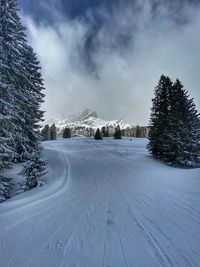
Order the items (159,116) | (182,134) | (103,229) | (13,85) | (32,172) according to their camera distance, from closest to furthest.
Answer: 1. (103,229)
2. (32,172)
3. (13,85)
4. (182,134)
5. (159,116)

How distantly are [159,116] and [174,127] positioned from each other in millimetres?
3006

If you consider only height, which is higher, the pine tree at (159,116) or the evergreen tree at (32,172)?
the pine tree at (159,116)

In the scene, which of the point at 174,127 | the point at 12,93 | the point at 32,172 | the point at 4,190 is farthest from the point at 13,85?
the point at 174,127

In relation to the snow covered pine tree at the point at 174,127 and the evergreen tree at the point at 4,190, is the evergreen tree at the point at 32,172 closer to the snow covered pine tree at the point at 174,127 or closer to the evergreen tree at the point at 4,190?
the evergreen tree at the point at 4,190

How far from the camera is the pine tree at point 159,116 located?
23.1 meters

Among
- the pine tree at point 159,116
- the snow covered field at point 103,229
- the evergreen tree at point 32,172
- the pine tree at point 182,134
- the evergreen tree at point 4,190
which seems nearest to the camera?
the snow covered field at point 103,229

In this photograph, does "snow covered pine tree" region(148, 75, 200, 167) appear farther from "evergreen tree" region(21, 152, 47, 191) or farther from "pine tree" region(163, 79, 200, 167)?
"evergreen tree" region(21, 152, 47, 191)

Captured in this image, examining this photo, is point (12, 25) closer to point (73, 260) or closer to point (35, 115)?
point (35, 115)

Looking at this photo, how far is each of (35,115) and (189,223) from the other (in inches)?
638

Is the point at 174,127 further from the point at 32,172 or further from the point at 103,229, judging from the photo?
the point at 103,229

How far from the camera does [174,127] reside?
21578 millimetres

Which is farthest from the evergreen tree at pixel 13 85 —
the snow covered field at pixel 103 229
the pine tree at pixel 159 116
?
the pine tree at pixel 159 116

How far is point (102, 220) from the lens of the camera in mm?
6055

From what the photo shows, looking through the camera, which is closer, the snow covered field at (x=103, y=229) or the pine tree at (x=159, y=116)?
the snow covered field at (x=103, y=229)
